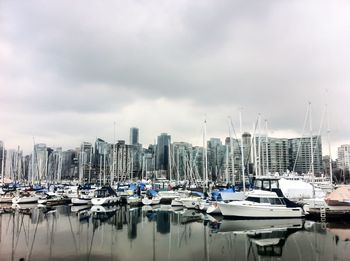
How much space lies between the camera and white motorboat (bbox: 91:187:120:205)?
66312 mm

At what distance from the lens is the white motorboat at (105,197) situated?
66312 millimetres

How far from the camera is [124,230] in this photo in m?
36.1

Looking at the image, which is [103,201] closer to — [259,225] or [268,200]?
[268,200]

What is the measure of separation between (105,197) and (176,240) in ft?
133

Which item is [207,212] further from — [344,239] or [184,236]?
[344,239]

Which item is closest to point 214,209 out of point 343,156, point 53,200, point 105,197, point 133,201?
point 133,201

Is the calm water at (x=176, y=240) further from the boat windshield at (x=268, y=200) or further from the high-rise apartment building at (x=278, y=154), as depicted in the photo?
the high-rise apartment building at (x=278, y=154)

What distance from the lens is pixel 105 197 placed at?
68375mm

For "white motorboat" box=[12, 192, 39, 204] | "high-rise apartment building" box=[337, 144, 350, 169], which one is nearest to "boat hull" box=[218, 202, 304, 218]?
"white motorboat" box=[12, 192, 39, 204]

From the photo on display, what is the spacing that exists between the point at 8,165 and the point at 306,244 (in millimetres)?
141126

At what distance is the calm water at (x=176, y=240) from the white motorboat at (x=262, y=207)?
1.55 metres

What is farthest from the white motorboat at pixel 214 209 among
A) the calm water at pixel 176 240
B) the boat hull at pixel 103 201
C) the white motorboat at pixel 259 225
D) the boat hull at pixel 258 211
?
the boat hull at pixel 103 201

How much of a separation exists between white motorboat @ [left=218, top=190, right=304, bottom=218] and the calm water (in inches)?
61.0

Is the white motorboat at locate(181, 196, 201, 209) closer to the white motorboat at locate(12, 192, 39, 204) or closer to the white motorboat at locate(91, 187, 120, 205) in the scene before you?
the white motorboat at locate(91, 187, 120, 205)
